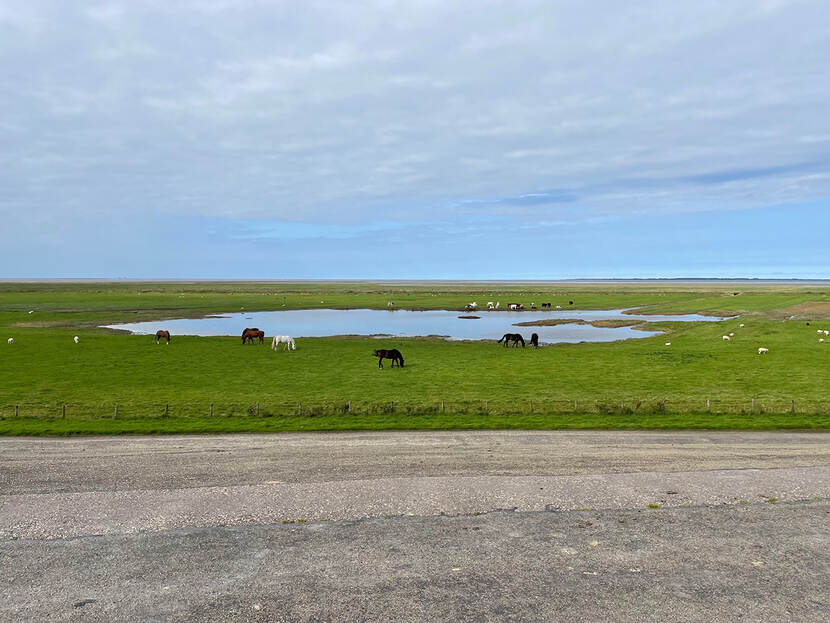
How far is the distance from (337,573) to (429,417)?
17.0 meters

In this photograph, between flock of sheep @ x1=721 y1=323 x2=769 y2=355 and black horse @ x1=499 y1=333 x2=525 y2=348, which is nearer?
flock of sheep @ x1=721 y1=323 x2=769 y2=355

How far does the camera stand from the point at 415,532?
1516cm

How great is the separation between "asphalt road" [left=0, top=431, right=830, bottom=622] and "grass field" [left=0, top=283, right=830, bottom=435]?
16.5 feet

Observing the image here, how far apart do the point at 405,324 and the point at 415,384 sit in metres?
53.5

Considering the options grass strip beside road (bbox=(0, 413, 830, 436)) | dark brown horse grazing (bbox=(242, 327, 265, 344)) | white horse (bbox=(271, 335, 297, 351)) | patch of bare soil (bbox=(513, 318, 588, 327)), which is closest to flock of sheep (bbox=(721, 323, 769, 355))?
grass strip beside road (bbox=(0, 413, 830, 436))

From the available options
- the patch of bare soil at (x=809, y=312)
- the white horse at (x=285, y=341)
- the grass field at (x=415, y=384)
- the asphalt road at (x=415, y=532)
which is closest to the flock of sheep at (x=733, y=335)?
the grass field at (x=415, y=384)

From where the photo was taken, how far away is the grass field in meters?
28.9

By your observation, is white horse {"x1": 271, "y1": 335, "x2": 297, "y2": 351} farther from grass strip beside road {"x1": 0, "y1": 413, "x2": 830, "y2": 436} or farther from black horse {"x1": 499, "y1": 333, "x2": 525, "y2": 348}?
grass strip beside road {"x1": 0, "y1": 413, "x2": 830, "y2": 436}

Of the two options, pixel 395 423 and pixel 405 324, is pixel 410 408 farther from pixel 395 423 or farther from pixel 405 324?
pixel 405 324

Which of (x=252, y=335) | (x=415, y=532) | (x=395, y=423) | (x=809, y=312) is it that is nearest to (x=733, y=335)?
(x=809, y=312)

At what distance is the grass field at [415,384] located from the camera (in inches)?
1136

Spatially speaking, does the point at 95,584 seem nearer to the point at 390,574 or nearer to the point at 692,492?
the point at 390,574

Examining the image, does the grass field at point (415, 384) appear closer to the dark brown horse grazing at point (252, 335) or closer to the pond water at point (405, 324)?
the dark brown horse grazing at point (252, 335)

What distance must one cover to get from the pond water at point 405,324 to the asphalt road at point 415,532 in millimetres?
52188
